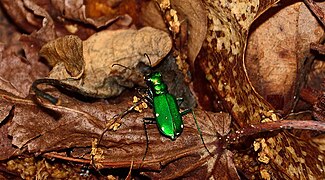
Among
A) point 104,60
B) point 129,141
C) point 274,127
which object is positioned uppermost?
point 274,127

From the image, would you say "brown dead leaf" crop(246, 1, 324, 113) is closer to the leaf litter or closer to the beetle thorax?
the leaf litter

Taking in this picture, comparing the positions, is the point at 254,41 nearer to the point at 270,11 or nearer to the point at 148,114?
the point at 270,11

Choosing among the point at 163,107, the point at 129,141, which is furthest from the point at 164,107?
the point at 129,141

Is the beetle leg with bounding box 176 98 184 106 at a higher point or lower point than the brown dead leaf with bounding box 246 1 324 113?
lower

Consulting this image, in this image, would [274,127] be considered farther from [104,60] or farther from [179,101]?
[104,60]

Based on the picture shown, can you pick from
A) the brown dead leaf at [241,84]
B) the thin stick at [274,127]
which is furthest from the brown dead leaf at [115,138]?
the brown dead leaf at [241,84]

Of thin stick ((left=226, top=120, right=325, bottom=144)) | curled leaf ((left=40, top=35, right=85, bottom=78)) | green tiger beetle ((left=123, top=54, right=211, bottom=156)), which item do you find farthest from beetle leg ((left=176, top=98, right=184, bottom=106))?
curled leaf ((left=40, top=35, right=85, bottom=78))

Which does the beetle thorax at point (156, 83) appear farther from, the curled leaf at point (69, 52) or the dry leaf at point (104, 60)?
the curled leaf at point (69, 52)

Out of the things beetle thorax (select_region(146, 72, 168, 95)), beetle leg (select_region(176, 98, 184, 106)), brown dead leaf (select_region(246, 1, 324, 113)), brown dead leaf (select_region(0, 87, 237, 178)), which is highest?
brown dead leaf (select_region(246, 1, 324, 113))

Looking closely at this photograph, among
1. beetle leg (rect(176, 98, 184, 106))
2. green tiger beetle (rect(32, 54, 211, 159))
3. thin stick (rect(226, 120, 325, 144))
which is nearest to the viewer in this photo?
thin stick (rect(226, 120, 325, 144))
